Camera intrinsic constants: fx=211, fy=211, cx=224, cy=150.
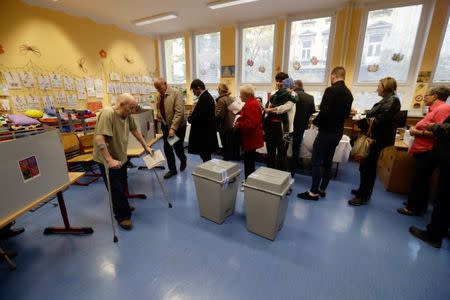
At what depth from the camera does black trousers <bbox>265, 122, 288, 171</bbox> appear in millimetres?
2812

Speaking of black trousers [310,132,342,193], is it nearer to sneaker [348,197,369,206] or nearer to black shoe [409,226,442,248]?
sneaker [348,197,369,206]

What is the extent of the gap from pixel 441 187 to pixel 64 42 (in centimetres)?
637

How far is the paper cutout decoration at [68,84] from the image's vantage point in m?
4.51

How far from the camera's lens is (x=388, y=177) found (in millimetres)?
2996

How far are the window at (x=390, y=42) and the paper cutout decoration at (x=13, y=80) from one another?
22.2 feet

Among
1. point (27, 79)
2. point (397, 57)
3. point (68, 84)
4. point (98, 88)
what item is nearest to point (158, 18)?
point (98, 88)

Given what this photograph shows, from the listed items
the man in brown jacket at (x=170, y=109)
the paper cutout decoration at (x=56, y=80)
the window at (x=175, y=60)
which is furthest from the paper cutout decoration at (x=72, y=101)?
the window at (x=175, y=60)

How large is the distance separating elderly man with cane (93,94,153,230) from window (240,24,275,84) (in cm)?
436

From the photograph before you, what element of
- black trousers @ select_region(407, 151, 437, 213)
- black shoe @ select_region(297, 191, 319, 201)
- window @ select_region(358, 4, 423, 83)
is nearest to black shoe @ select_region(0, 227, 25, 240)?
black shoe @ select_region(297, 191, 319, 201)

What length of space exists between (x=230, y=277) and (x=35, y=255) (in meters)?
1.72

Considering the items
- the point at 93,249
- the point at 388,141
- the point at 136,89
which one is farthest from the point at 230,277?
the point at 136,89

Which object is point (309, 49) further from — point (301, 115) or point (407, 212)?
point (407, 212)

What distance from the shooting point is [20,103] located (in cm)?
386

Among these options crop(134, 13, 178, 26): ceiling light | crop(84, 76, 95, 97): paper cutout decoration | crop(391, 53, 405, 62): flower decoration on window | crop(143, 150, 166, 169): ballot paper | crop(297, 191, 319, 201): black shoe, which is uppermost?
crop(134, 13, 178, 26): ceiling light
